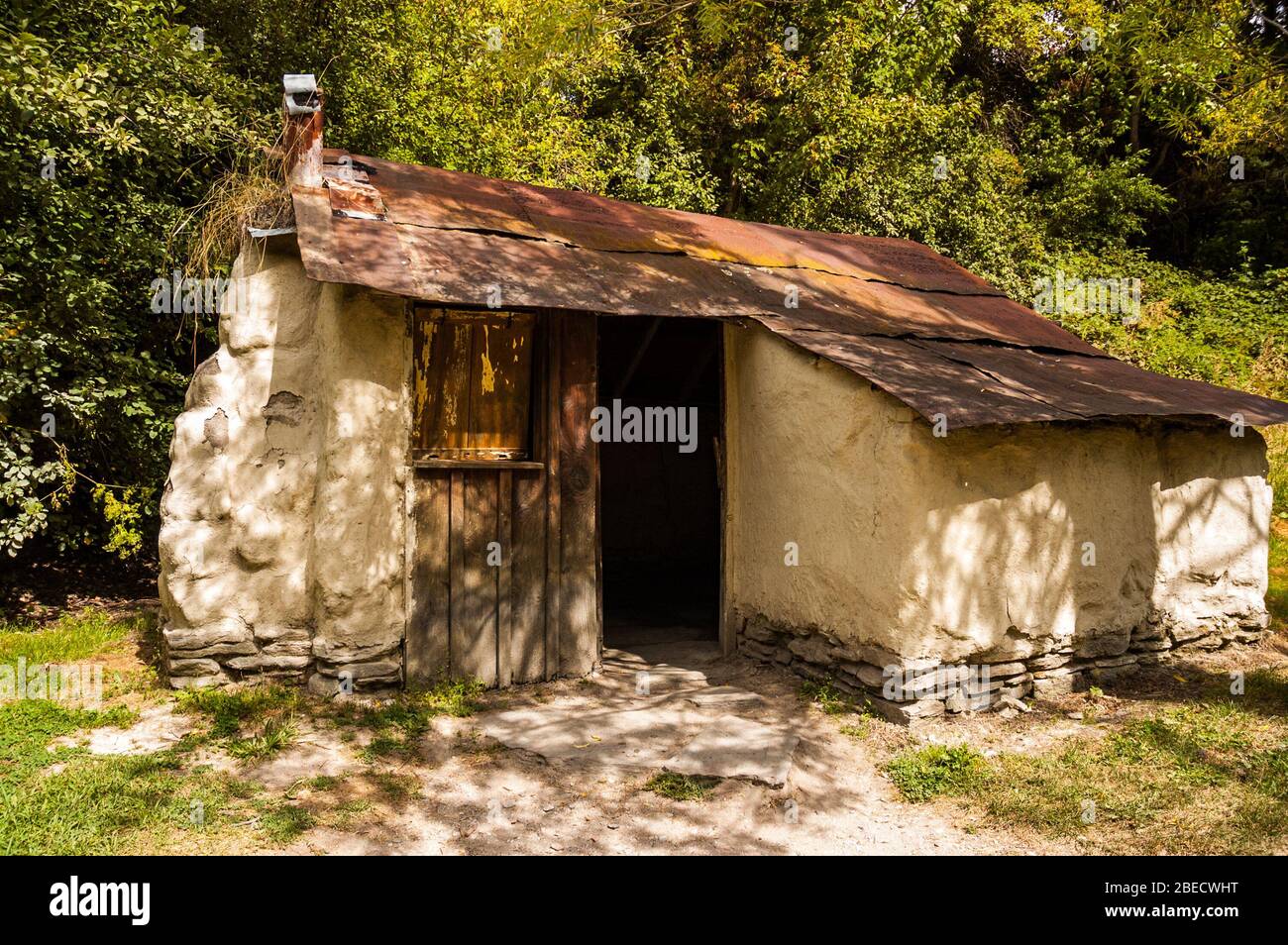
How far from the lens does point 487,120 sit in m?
13.1

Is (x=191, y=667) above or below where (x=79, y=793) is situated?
above

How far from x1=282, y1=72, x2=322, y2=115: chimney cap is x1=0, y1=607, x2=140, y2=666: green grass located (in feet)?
14.1

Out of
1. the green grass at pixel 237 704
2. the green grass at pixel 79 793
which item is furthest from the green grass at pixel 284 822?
the green grass at pixel 237 704

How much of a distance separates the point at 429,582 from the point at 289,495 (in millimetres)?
1091

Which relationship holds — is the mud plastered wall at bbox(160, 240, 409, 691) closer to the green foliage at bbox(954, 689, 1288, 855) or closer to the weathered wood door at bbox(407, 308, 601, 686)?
the weathered wood door at bbox(407, 308, 601, 686)

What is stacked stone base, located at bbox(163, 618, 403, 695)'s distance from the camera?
5.93 meters

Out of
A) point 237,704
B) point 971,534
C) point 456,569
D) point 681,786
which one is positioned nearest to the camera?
point 681,786

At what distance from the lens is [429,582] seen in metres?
6.23

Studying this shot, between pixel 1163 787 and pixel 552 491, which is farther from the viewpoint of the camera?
pixel 552 491

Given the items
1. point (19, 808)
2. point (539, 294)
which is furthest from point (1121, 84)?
point (19, 808)

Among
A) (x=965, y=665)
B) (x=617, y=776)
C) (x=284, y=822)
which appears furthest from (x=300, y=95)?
(x=965, y=665)

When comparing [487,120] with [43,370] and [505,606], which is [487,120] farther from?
[505,606]

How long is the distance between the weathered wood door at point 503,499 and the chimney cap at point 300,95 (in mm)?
1653

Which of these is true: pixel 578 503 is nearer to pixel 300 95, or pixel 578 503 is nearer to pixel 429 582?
pixel 429 582
